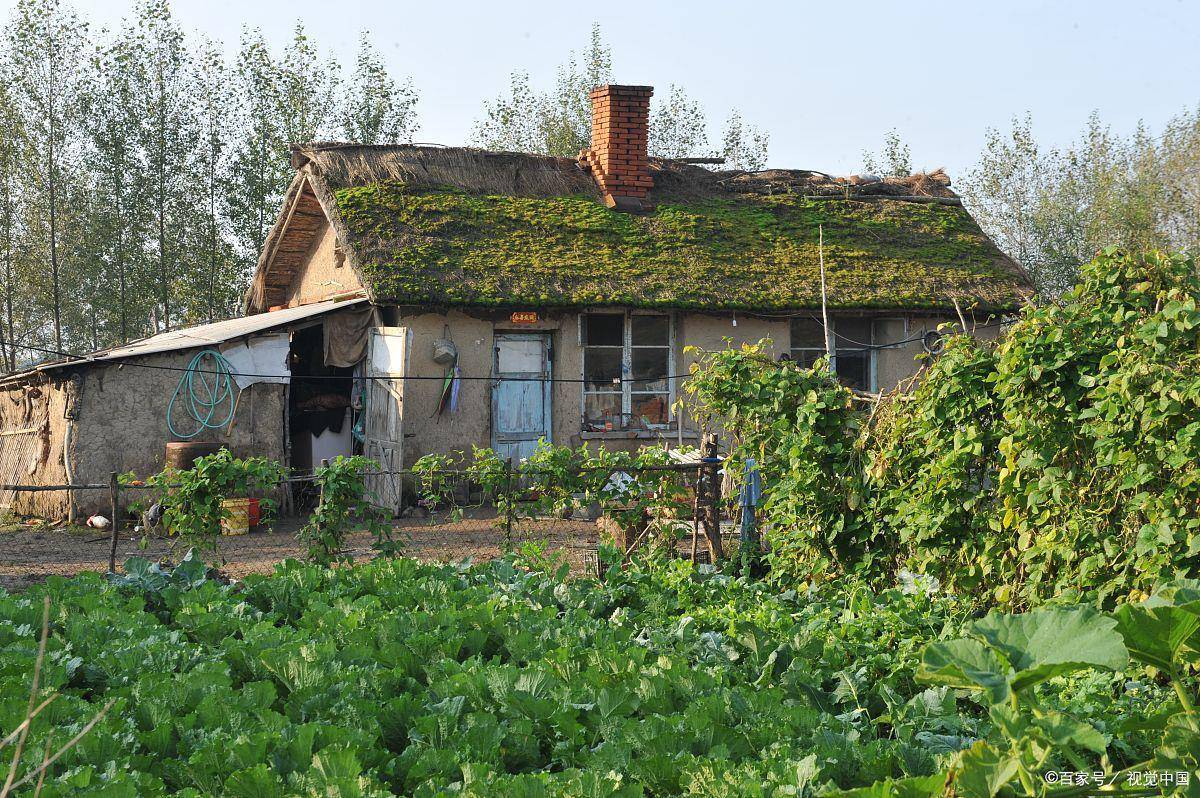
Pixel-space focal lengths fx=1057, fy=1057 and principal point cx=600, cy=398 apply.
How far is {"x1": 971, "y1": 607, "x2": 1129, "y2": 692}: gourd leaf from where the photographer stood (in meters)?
1.74

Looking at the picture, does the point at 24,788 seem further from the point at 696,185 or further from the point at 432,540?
the point at 696,185

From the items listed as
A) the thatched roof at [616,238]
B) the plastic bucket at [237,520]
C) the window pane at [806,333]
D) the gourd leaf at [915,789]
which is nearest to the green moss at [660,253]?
the thatched roof at [616,238]

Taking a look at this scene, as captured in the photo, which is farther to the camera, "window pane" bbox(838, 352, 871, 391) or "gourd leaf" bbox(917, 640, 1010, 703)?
"window pane" bbox(838, 352, 871, 391)

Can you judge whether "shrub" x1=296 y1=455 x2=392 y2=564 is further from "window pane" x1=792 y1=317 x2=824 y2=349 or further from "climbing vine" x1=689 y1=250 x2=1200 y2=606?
"window pane" x1=792 y1=317 x2=824 y2=349

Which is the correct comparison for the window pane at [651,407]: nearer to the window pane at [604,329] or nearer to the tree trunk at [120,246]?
the window pane at [604,329]

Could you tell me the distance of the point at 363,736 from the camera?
338 centimetres

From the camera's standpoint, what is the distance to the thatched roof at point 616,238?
1375cm

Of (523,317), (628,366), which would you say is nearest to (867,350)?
(628,366)

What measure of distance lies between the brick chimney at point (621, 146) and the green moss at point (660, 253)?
1.63 ft

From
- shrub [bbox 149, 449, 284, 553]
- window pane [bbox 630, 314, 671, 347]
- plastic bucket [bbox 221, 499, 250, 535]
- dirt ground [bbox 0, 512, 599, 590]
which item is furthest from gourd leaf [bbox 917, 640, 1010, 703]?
window pane [bbox 630, 314, 671, 347]

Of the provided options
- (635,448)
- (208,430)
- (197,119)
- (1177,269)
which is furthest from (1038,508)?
(197,119)

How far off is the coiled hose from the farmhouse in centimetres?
11

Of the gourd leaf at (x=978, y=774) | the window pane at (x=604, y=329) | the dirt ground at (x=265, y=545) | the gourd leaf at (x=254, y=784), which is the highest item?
the window pane at (x=604, y=329)

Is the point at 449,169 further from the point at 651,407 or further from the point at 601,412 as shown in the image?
the point at 651,407
